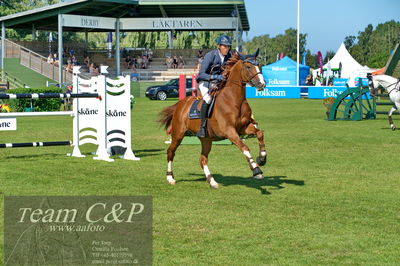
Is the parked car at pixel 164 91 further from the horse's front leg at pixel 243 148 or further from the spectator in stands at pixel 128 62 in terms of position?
the horse's front leg at pixel 243 148

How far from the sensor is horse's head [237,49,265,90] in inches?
448

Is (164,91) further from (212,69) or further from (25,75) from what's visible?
(212,69)

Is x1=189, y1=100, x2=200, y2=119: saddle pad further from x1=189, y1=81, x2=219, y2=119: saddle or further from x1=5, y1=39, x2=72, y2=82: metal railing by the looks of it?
x1=5, y1=39, x2=72, y2=82: metal railing

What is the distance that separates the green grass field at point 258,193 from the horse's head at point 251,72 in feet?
6.02

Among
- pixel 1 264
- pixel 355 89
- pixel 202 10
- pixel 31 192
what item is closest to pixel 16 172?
pixel 31 192

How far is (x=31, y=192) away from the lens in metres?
11.1

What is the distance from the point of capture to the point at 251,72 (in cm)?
1152

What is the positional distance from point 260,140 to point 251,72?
1163 mm

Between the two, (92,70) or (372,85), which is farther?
(92,70)

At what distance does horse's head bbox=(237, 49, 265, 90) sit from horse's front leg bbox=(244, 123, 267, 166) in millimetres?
741

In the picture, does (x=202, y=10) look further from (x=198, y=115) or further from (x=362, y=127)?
(x=198, y=115)

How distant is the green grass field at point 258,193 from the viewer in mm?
7547

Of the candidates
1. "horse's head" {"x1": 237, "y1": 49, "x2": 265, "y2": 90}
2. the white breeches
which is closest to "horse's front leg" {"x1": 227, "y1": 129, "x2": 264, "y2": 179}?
the white breeches

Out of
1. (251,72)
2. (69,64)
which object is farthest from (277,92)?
(251,72)
